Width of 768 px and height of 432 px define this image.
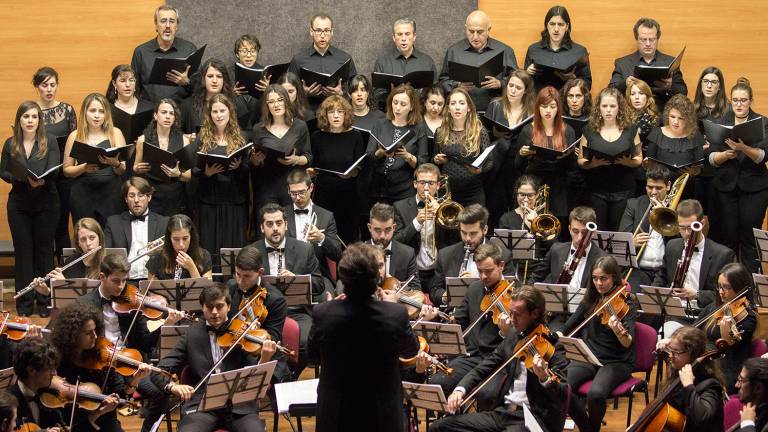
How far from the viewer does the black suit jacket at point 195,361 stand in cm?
544

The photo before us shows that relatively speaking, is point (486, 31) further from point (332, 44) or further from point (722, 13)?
point (722, 13)

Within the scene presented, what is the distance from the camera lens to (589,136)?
26.2ft

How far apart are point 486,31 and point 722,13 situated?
2.18 m

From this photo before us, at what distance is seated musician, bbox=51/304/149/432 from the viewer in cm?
517

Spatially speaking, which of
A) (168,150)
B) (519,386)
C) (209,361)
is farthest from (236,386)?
(168,150)

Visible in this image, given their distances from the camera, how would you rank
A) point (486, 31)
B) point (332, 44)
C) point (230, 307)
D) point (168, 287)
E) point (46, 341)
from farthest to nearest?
point (332, 44) < point (486, 31) < point (168, 287) < point (230, 307) < point (46, 341)

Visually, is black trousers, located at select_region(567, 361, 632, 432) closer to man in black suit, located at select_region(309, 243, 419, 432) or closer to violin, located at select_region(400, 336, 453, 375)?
violin, located at select_region(400, 336, 453, 375)

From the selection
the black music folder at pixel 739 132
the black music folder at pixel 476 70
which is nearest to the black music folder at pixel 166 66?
the black music folder at pixel 476 70

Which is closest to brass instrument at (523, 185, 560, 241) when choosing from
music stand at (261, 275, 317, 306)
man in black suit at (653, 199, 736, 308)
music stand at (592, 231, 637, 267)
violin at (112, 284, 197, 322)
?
music stand at (592, 231, 637, 267)

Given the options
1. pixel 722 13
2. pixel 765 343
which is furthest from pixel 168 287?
pixel 722 13

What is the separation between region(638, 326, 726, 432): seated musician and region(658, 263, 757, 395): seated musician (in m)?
0.56

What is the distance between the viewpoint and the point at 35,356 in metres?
4.96

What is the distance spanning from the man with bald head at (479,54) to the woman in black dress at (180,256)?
253 centimetres

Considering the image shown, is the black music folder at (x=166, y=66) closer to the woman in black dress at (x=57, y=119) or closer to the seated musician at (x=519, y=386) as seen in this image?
the woman in black dress at (x=57, y=119)
